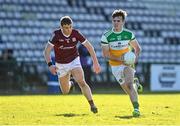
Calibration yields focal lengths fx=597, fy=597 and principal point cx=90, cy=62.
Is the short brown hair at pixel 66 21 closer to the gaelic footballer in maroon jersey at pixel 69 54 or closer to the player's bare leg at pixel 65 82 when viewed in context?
the gaelic footballer in maroon jersey at pixel 69 54

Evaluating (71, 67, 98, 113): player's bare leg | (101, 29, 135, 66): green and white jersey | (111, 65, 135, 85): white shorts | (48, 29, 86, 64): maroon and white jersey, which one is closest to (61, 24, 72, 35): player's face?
(48, 29, 86, 64): maroon and white jersey

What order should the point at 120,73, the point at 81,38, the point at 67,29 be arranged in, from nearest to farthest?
the point at 67,29 < the point at 120,73 < the point at 81,38

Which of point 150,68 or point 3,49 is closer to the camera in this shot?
point 150,68

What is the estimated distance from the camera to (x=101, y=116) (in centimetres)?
1223

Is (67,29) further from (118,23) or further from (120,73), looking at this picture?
(120,73)

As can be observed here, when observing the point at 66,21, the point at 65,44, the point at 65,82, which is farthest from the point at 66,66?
the point at 66,21

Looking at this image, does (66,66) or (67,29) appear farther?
(66,66)

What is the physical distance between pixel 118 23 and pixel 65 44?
4.36 ft

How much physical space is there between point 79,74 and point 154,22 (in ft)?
92.1

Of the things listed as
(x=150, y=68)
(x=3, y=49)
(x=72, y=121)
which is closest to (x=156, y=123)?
(x=72, y=121)

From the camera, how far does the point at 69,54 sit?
13.3 meters

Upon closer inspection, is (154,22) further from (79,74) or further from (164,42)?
(79,74)

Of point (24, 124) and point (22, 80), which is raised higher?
point (24, 124)

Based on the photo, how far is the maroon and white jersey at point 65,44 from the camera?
13070 mm
